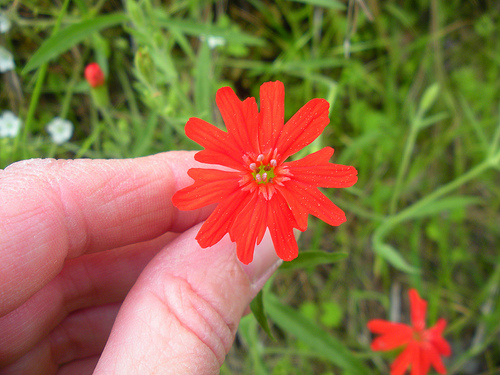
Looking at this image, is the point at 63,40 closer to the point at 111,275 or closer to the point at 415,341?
the point at 111,275

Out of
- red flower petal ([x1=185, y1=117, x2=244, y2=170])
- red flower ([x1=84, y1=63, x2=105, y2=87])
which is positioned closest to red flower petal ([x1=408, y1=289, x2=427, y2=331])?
red flower petal ([x1=185, y1=117, x2=244, y2=170])

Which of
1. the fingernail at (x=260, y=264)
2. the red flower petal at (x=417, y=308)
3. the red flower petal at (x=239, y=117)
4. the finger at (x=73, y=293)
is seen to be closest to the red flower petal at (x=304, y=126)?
the red flower petal at (x=239, y=117)

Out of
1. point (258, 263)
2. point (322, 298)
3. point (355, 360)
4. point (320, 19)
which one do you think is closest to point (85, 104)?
point (320, 19)

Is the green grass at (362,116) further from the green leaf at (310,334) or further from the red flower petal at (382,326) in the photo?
the green leaf at (310,334)

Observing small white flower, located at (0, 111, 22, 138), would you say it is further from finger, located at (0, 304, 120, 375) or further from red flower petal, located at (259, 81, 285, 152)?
red flower petal, located at (259, 81, 285, 152)

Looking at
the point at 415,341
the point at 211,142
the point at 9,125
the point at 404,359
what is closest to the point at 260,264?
the point at 211,142
